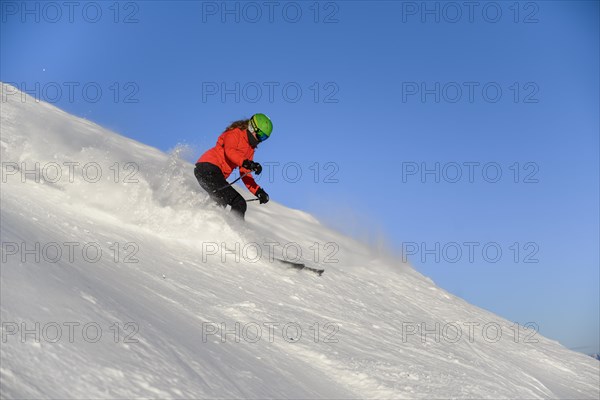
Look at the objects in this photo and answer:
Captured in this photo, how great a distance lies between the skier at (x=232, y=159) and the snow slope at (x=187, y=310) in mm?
354

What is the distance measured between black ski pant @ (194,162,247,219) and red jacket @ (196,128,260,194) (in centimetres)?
12

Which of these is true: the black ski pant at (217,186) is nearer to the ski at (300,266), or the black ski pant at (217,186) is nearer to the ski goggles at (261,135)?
the ski goggles at (261,135)

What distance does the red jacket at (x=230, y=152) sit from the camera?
8.13 meters

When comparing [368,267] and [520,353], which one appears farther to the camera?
[368,267]

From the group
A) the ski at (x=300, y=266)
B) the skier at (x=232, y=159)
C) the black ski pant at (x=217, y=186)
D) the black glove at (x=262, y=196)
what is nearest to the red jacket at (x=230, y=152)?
the skier at (x=232, y=159)

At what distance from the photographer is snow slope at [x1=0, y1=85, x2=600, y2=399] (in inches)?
105

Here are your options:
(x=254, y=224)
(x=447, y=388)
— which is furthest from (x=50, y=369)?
(x=254, y=224)

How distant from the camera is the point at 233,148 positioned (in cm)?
813

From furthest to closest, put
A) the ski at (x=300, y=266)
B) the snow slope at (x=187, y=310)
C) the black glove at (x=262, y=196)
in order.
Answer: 1. the black glove at (x=262, y=196)
2. the ski at (x=300, y=266)
3. the snow slope at (x=187, y=310)

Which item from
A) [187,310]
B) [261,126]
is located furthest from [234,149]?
[187,310]

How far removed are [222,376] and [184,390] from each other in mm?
568

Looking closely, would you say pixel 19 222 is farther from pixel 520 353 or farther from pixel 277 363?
pixel 520 353

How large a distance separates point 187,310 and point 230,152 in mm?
4038

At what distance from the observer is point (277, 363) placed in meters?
4.18
